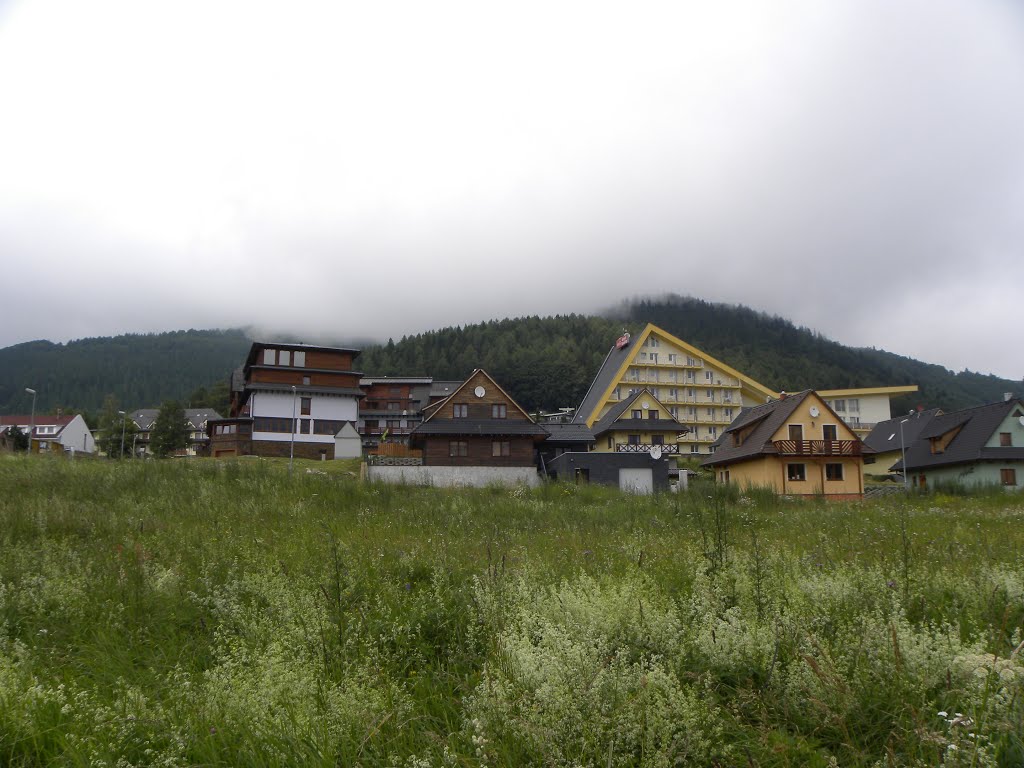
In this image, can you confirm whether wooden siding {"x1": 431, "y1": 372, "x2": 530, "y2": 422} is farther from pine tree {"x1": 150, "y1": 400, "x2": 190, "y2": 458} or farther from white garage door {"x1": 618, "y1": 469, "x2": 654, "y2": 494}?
pine tree {"x1": 150, "y1": 400, "x2": 190, "y2": 458}

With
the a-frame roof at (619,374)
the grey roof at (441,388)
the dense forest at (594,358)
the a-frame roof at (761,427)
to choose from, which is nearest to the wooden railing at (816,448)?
the a-frame roof at (761,427)

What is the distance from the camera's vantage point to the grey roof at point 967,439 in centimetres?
4791

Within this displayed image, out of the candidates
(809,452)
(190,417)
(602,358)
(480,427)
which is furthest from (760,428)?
(190,417)

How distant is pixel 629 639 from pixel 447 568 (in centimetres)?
310

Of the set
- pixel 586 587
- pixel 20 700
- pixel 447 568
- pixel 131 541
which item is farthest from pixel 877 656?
pixel 131 541

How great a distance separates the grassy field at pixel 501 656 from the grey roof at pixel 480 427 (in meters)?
38.5

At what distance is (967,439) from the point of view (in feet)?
166

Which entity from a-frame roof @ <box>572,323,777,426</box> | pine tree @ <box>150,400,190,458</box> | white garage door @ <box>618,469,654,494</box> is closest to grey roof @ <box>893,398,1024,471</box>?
white garage door @ <box>618,469,654,494</box>

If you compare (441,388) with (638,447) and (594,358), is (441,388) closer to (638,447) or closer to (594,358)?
(594,358)

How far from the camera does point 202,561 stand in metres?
7.94

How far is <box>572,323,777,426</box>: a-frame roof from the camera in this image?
7750 cm

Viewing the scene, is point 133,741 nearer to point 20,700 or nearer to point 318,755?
point 20,700

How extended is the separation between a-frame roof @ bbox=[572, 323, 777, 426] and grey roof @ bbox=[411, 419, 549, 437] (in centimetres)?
2487

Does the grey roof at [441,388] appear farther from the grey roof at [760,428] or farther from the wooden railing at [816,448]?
the wooden railing at [816,448]
